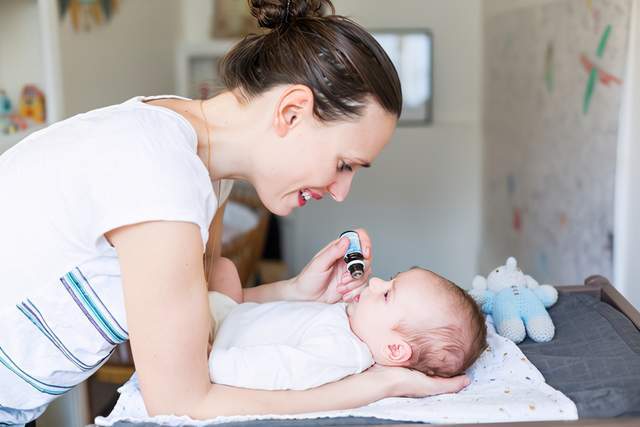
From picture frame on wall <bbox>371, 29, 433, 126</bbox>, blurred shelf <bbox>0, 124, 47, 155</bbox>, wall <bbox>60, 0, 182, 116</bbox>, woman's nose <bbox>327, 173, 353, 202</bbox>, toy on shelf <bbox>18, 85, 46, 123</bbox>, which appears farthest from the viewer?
picture frame on wall <bbox>371, 29, 433, 126</bbox>

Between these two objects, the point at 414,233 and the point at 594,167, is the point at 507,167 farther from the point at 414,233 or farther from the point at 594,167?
the point at 594,167

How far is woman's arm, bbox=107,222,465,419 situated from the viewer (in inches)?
36.3

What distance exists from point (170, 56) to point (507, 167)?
1.73 metres

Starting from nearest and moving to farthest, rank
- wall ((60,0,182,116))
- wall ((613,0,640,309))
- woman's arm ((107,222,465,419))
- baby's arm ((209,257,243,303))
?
woman's arm ((107,222,465,419)) → baby's arm ((209,257,243,303)) → wall ((613,0,640,309)) → wall ((60,0,182,116))

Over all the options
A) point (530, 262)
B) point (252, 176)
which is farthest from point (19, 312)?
point (530, 262)

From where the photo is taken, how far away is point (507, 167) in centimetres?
302

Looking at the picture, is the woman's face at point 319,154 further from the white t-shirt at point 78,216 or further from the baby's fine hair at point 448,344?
the baby's fine hair at point 448,344

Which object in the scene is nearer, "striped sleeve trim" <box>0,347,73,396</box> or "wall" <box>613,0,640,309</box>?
"striped sleeve trim" <box>0,347,73,396</box>

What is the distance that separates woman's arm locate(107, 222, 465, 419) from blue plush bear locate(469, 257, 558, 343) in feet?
1.41

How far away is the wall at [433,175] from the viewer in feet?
11.9

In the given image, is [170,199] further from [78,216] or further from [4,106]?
[4,106]

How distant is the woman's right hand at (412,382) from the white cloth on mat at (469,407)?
1 cm

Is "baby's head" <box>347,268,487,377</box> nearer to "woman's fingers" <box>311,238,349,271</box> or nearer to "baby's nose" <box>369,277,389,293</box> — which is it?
"baby's nose" <box>369,277,389,293</box>

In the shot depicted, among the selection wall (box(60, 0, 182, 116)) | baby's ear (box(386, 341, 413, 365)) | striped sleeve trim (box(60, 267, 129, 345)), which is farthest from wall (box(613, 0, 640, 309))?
wall (box(60, 0, 182, 116))
